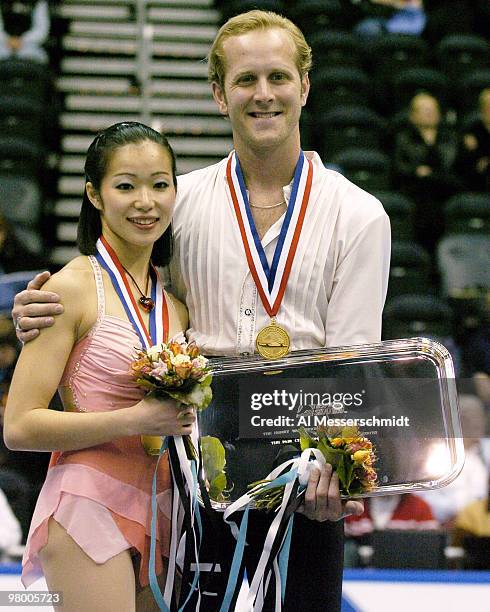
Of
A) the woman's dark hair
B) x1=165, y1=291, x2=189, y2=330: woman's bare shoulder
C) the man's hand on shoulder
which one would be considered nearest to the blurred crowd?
x1=165, y1=291, x2=189, y2=330: woman's bare shoulder

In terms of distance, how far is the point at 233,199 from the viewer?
2797 mm

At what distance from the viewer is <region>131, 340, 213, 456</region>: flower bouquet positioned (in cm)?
235

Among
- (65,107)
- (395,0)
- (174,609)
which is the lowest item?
(174,609)

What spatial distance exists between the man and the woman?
6.2 inches

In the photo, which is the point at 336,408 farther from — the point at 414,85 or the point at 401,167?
the point at 414,85

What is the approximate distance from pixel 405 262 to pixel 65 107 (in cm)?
294

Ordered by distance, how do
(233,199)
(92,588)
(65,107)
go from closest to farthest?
(92,588), (233,199), (65,107)

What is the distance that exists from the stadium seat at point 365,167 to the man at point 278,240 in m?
4.56

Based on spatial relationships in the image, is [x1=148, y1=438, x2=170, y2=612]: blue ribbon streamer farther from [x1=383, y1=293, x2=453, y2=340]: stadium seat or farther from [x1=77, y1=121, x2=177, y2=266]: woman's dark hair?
[x1=383, y1=293, x2=453, y2=340]: stadium seat

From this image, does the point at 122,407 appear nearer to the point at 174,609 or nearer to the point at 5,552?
the point at 174,609

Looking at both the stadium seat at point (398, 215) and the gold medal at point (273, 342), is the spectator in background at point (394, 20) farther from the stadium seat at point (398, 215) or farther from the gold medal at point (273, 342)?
Result: the gold medal at point (273, 342)

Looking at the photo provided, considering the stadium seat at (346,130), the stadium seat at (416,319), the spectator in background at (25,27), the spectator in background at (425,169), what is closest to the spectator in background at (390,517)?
the stadium seat at (416,319)

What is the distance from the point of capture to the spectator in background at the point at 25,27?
831cm

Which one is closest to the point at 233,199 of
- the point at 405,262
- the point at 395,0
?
the point at 405,262
